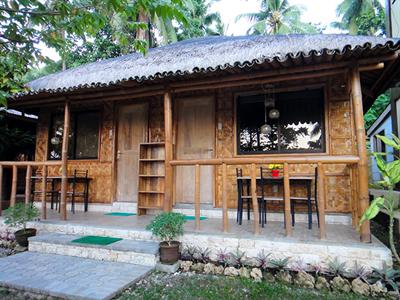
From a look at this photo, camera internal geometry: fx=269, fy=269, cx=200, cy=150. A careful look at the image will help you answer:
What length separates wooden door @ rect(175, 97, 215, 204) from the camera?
518 cm

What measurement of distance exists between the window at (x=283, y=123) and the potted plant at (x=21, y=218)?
369cm

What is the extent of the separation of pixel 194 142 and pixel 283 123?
172 centimetres

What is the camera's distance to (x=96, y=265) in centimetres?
337

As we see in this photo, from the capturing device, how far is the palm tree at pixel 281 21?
56.8 ft

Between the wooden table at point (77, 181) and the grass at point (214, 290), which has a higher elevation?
the wooden table at point (77, 181)

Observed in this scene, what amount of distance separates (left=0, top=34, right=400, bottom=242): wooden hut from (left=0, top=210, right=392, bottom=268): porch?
0.23 metres

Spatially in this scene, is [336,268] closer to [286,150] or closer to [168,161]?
[286,150]

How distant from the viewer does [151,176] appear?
5141mm

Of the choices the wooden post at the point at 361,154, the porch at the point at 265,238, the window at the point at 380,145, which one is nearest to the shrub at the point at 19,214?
the porch at the point at 265,238

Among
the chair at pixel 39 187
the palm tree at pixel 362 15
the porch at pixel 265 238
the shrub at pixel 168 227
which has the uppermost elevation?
the palm tree at pixel 362 15

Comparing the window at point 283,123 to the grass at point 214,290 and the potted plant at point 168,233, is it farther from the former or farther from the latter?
the grass at point 214,290

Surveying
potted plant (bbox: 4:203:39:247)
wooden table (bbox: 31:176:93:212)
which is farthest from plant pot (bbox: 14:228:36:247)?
wooden table (bbox: 31:176:93:212)

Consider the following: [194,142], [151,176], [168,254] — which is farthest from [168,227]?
[194,142]

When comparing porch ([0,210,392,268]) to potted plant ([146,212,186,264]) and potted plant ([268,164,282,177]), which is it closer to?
potted plant ([146,212,186,264])
